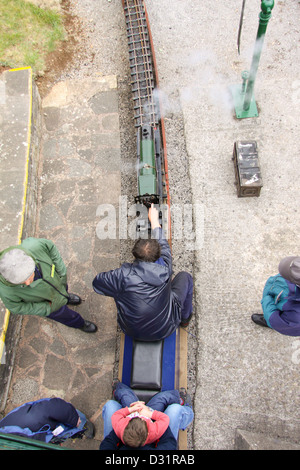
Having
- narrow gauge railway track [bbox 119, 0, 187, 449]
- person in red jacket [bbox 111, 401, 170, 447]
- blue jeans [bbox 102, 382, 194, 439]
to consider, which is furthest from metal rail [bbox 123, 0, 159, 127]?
person in red jacket [bbox 111, 401, 170, 447]

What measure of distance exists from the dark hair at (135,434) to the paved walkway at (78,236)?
173 centimetres

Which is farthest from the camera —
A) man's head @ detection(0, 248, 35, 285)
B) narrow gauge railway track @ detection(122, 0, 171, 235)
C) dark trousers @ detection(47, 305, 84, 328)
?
narrow gauge railway track @ detection(122, 0, 171, 235)

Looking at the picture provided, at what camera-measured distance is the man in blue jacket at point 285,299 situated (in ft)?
10.4

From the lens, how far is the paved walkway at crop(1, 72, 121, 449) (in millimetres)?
4719

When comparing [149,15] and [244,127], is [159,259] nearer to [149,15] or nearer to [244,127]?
[244,127]

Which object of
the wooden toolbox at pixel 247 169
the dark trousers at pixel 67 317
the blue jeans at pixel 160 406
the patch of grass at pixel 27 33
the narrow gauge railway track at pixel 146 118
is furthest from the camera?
the patch of grass at pixel 27 33

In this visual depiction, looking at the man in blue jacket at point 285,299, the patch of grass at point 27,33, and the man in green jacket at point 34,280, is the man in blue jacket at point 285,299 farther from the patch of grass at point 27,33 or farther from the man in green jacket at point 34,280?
the patch of grass at point 27,33

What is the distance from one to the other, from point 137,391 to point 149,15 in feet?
23.1

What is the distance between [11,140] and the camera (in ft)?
19.6

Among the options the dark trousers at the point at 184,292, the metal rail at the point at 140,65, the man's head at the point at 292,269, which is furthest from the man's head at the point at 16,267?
the metal rail at the point at 140,65

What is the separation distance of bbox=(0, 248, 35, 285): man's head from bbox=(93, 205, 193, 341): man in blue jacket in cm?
73

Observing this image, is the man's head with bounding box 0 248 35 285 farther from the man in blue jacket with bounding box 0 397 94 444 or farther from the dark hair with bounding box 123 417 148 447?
the dark hair with bounding box 123 417 148 447
